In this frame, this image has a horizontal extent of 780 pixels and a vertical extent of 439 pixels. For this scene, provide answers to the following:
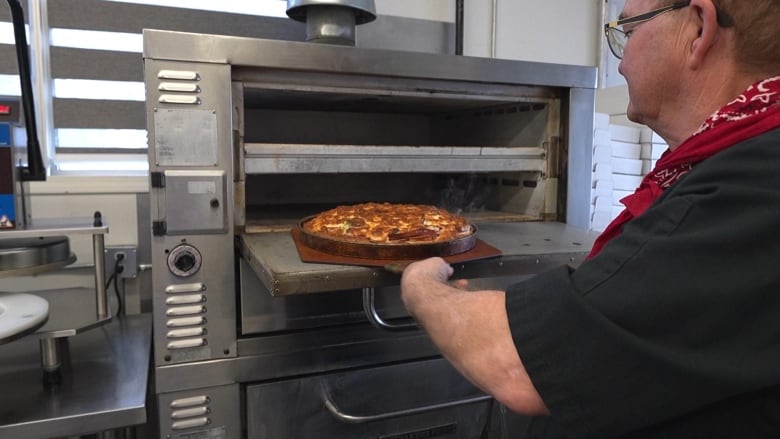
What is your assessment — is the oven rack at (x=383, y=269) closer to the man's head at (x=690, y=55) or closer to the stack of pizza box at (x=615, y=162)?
the man's head at (x=690, y=55)

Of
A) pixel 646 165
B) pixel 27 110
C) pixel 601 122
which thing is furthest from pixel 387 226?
→ pixel 646 165

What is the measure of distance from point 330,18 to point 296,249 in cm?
74

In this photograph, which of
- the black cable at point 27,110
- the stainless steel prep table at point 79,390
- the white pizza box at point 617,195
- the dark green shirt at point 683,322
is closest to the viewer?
the dark green shirt at point 683,322

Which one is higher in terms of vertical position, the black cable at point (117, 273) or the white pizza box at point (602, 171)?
the white pizza box at point (602, 171)

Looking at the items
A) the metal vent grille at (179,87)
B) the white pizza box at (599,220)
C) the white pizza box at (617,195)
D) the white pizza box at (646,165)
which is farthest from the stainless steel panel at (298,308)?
the white pizza box at (646,165)

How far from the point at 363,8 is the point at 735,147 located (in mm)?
1144

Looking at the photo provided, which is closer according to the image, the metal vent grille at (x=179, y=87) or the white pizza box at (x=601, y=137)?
the metal vent grille at (x=179, y=87)

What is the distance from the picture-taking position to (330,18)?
58.6 inches

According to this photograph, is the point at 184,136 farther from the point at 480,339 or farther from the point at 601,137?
the point at 601,137

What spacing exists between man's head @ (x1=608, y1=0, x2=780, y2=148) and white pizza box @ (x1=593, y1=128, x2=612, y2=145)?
45.4 inches

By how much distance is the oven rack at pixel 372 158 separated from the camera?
46.3 inches

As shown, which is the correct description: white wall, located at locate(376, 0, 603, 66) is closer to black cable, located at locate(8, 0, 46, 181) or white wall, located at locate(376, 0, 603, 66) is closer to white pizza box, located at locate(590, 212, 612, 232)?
white pizza box, located at locate(590, 212, 612, 232)

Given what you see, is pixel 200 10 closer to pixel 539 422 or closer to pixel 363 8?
pixel 363 8

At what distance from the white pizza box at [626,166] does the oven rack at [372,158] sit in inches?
30.8
